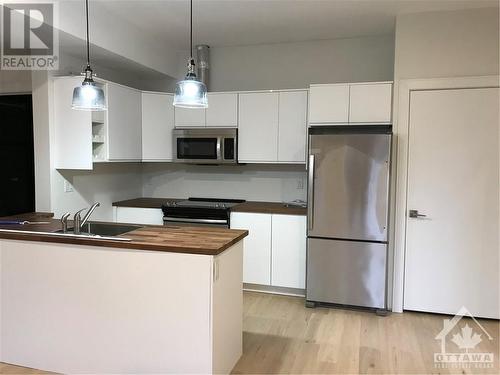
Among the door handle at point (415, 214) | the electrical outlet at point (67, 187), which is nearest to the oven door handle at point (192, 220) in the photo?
the electrical outlet at point (67, 187)

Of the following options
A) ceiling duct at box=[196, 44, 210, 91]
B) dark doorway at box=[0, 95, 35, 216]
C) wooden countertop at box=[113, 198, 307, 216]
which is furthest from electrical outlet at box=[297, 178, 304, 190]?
dark doorway at box=[0, 95, 35, 216]

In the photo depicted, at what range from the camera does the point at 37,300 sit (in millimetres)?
2607

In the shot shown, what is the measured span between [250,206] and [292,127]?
0.94 m

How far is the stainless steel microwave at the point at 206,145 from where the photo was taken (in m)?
4.25

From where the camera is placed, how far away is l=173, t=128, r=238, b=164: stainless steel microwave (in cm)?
425

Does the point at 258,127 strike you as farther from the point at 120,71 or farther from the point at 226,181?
the point at 120,71

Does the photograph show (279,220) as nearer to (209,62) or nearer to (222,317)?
(222,317)

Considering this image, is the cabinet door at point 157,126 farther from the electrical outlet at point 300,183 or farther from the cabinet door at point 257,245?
the electrical outlet at point 300,183

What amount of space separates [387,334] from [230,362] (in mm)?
1379

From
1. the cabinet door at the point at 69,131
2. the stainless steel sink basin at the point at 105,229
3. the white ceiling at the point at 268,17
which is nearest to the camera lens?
the stainless steel sink basin at the point at 105,229

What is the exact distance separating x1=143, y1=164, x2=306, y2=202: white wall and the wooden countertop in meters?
0.14

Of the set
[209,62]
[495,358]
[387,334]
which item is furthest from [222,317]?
[209,62]

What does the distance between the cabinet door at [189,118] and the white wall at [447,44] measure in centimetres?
205

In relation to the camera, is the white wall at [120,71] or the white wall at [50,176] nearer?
the white wall at [50,176]
